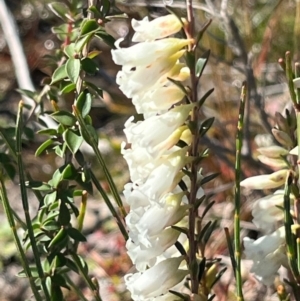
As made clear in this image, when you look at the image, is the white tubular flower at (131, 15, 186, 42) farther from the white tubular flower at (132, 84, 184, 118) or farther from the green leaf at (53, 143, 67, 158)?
the green leaf at (53, 143, 67, 158)

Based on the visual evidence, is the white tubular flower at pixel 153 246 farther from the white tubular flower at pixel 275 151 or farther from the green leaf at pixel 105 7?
the green leaf at pixel 105 7

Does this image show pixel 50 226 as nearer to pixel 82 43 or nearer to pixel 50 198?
pixel 50 198

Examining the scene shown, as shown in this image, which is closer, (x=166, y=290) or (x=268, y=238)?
(x=166, y=290)

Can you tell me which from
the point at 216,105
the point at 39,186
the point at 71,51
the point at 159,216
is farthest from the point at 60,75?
the point at 216,105

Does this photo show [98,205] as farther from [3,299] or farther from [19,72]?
[19,72]

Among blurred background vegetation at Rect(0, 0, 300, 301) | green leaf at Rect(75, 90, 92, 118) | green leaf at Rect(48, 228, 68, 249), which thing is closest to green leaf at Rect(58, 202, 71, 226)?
green leaf at Rect(48, 228, 68, 249)

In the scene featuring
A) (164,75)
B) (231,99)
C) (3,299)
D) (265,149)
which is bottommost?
(3,299)

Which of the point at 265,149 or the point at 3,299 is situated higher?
the point at 265,149

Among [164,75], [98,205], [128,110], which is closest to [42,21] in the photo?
[128,110]
